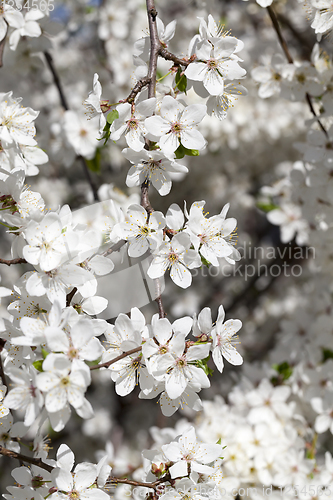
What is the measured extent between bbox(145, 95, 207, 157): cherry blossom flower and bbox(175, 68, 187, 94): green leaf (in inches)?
3.8

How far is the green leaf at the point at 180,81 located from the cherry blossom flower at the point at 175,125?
95 millimetres

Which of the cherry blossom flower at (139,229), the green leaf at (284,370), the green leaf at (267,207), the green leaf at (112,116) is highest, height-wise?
the green leaf at (112,116)

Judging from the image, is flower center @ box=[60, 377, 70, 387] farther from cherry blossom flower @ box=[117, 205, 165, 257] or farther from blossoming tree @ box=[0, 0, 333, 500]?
cherry blossom flower @ box=[117, 205, 165, 257]

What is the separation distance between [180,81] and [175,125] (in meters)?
0.17

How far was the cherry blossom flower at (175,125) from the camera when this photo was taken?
1242 mm

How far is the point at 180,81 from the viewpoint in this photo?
53.2 inches

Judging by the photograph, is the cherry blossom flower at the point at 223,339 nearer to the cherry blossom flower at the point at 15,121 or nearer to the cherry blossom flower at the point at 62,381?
the cherry blossom flower at the point at 62,381

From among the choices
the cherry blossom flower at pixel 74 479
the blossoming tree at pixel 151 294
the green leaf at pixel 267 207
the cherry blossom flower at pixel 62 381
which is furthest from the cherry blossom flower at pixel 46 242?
the green leaf at pixel 267 207

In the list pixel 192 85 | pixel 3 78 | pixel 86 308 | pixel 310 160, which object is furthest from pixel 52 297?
pixel 3 78

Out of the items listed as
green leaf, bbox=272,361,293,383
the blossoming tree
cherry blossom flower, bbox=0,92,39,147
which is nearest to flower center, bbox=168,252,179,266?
the blossoming tree

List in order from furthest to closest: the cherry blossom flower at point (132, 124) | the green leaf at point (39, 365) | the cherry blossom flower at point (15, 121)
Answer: the cherry blossom flower at point (15, 121), the cherry blossom flower at point (132, 124), the green leaf at point (39, 365)

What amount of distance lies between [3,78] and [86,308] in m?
2.20

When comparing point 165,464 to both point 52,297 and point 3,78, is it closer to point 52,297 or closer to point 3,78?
point 52,297

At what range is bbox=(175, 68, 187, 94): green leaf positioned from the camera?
1.35 m
